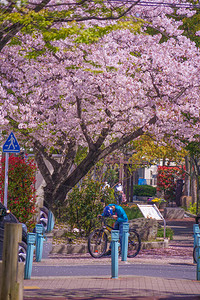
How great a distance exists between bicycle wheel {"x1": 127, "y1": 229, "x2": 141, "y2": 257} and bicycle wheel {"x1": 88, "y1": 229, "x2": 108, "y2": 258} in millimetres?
928

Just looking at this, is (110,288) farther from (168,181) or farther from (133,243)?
(168,181)

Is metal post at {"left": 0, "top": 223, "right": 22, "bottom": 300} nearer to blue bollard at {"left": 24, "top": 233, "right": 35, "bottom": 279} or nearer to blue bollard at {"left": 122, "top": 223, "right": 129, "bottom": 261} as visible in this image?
blue bollard at {"left": 24, "top": 233, "right": 35, "bottom": 279}

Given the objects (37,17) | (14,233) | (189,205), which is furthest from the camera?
(189,205)

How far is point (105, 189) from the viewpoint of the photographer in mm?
18984

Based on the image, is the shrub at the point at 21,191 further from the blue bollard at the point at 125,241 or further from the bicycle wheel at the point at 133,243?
the blue bollard at the point at 125,241

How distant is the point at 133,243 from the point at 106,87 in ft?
17.1

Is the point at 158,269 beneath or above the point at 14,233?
beneath

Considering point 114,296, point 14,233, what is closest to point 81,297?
point 114,296

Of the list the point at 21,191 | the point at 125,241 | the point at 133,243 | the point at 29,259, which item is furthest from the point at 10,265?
the point at 21,191

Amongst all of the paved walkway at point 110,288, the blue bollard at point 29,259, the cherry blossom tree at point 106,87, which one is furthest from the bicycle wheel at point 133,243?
the blue bollard at point 29,259

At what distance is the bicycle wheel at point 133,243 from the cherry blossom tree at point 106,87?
158 inches

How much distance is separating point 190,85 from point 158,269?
7.46m

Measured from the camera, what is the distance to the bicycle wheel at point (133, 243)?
16119 mm

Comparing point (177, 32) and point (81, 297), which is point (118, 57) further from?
point (81, 297)
